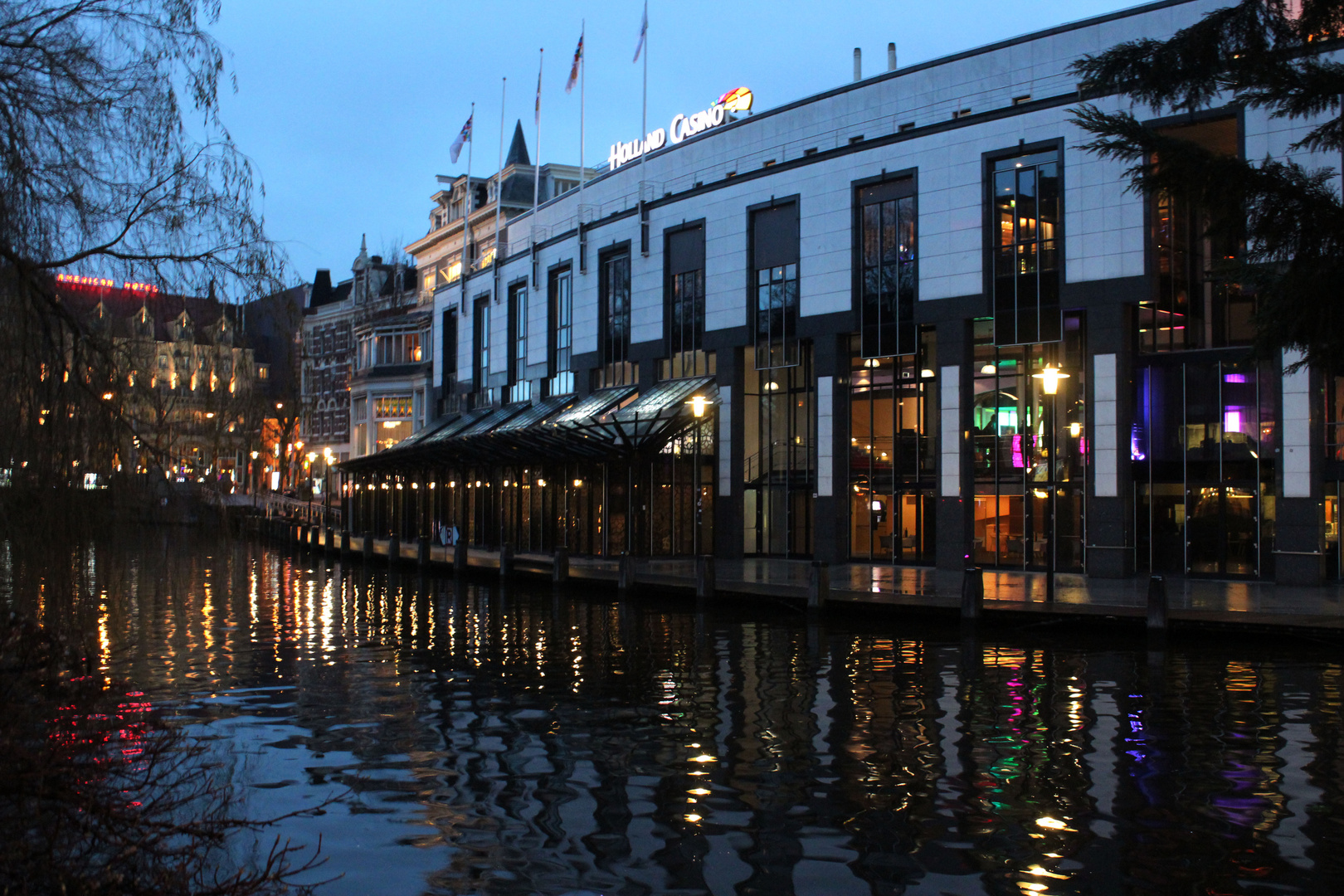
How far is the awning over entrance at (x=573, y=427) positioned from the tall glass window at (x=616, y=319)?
90 cm

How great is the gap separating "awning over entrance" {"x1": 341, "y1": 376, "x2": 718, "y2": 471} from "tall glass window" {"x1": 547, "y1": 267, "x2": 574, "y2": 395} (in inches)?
32.3

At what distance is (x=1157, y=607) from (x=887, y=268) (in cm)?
2049

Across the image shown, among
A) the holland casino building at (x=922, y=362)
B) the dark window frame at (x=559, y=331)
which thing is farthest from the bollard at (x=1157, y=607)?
the dark window frame at (x=559, y=331)

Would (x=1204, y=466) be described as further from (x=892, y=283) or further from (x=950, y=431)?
(x=892, y=283)

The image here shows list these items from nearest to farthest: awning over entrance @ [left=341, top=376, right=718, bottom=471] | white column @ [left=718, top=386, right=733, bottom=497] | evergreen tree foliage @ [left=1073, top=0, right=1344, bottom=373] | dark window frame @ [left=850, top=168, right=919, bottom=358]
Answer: evergreen tree foliage @ [left=1073, top=0, right=1344, bottom=373] → dark window frame @ [left=850, top=168, right=919, bottom=358] → awning over entrance @ [left=341, top=376, right=718, bottom=471] → white column @ [left=718, top=386, right=733, bottom=497]

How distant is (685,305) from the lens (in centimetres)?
5059

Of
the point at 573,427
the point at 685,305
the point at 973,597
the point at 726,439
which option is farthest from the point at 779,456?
the point at 973,597

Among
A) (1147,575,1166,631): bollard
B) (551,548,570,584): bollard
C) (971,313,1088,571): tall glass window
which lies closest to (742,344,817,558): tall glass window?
(971,313,1088,571): tall glass window

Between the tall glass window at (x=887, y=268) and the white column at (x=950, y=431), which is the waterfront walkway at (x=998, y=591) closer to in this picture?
the white column at (x=950, y=431)

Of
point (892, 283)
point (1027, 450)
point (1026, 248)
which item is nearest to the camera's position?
point (1026, 248)

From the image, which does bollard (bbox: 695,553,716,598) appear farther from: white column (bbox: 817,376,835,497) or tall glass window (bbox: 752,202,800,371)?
tall glass window (bbox: 752,202,800,371)

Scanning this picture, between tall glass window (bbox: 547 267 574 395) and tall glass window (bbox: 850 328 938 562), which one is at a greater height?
tall glass window (bbox: 547 267 574 395)

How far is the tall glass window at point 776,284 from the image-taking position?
46.2 meters

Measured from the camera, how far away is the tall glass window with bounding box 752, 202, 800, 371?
46.2 m
